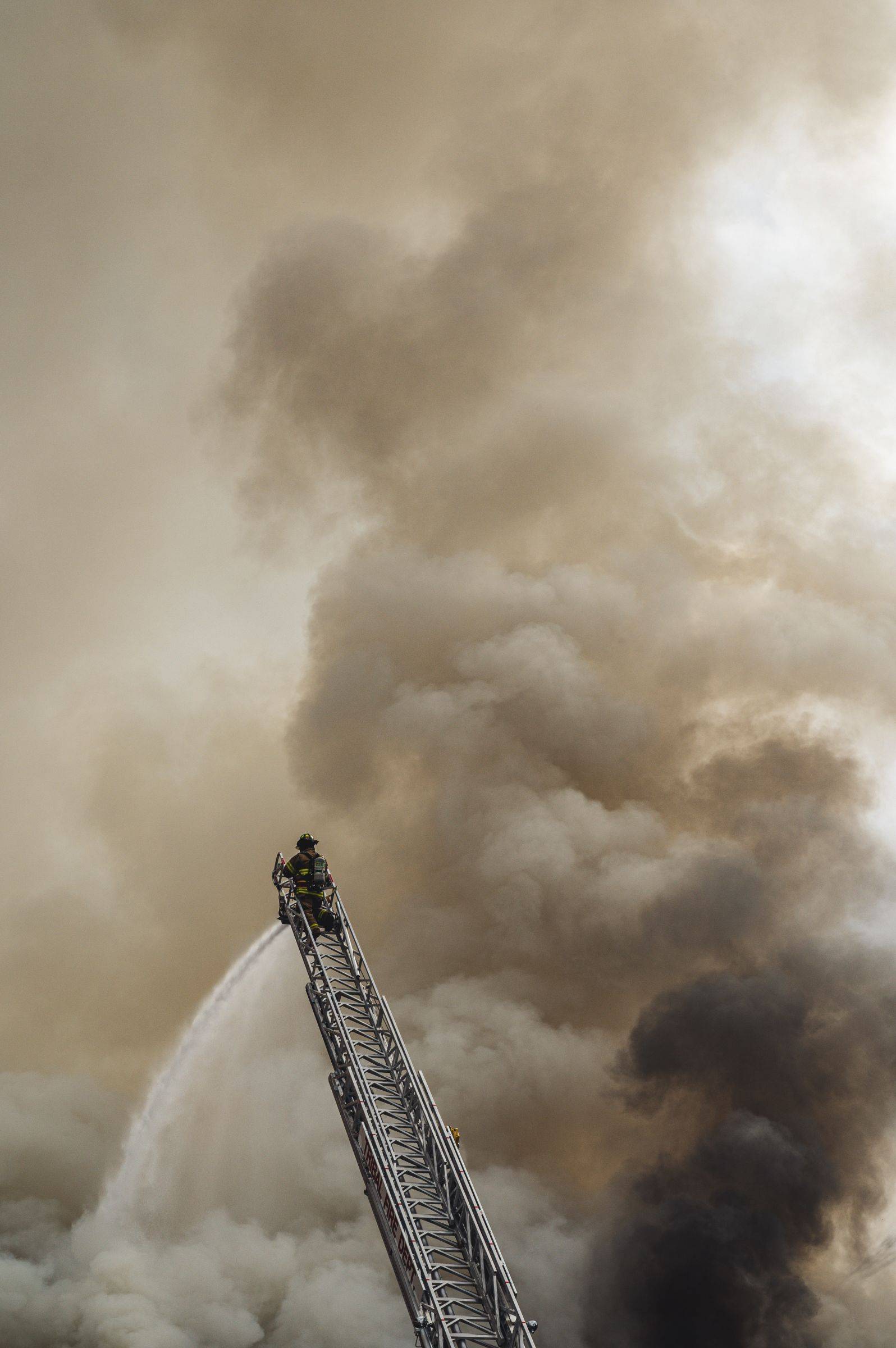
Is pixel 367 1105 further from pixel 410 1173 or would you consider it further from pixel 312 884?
pixel 312 884

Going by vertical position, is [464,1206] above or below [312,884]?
below

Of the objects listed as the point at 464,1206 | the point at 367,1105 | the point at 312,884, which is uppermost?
the point at 312,884

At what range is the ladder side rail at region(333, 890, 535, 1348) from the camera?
28375mm

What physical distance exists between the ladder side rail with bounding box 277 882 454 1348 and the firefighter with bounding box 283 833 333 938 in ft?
0.91

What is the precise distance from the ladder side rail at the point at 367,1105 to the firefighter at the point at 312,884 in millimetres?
276

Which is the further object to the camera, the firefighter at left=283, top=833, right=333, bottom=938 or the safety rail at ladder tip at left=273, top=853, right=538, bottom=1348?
the firefighter at left=283, top=833, right=333, bottom=938

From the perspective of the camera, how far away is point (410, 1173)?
31078 millimetres

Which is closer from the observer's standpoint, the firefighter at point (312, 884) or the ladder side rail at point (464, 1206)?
the ladder side rail at point (464, 1206)

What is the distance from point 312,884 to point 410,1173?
986 centimetres

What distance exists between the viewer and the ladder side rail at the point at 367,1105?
28266mm

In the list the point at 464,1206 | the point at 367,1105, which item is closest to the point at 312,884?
the point at 367,1105

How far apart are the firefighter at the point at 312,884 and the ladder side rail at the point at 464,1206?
9.29ft

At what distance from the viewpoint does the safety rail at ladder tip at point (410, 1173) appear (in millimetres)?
28562

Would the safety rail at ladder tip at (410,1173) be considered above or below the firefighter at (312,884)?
below
